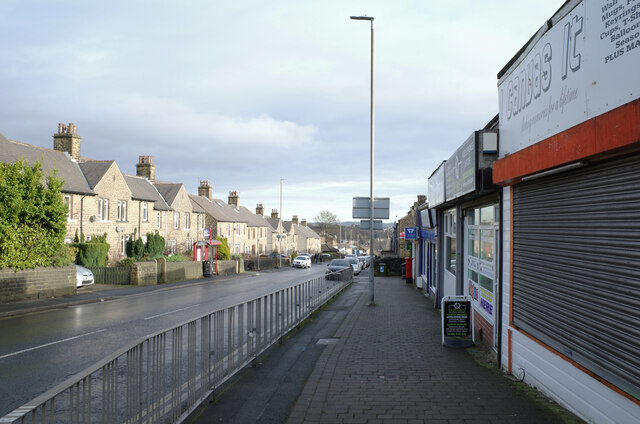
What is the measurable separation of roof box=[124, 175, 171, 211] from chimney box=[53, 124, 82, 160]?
17.2ft

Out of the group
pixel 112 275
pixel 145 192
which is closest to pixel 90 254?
pixel 112 275

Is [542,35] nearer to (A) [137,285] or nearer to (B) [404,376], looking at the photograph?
(B) [404,376]

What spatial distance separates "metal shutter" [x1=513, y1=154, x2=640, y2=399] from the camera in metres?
4.29

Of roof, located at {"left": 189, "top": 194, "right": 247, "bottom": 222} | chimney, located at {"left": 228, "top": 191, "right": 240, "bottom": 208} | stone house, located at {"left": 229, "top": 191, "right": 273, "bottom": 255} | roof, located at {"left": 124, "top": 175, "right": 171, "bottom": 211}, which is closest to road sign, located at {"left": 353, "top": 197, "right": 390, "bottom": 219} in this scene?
roof, located at {"left": 124, "top": 175, "right": 171, "bottom": 211}

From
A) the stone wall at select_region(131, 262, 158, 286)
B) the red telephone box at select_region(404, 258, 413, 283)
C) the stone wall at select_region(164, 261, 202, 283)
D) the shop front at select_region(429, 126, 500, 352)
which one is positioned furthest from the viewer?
the stone wall at select_region(164, 261, 202, 283)

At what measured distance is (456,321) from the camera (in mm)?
9641

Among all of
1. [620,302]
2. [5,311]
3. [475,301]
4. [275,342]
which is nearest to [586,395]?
[620,302]

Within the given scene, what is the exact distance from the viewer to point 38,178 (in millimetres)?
18625

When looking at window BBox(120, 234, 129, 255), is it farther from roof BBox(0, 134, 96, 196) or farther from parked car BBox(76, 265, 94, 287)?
parked car BBox(76, 265, 94, 287)

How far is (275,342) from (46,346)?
4.83m

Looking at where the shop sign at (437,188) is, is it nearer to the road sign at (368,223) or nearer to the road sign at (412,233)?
the road sign at (368,223)

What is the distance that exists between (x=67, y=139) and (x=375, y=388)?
111ft

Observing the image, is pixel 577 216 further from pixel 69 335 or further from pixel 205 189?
pixel 205 189

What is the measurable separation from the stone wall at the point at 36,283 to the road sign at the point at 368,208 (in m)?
12.6
